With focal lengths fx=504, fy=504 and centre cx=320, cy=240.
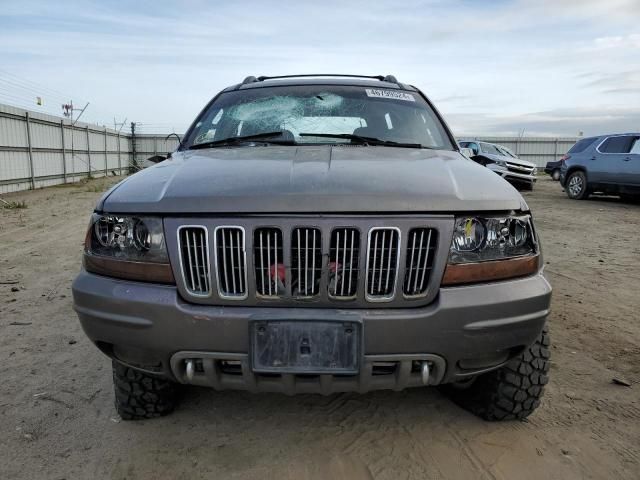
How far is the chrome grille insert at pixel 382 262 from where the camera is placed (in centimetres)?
188

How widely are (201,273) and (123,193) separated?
1.82 feet

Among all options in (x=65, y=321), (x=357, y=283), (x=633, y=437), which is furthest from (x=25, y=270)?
(x=633, y=437)

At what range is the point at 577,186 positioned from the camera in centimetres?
1366

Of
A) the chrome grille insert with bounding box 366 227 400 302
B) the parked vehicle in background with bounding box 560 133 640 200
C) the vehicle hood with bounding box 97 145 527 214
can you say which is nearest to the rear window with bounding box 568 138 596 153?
the parked vehicle in background with bounding box 560 133 640 200

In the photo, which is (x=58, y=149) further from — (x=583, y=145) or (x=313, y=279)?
(x=313, y=279)

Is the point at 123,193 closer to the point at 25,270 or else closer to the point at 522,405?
the point at 522,405

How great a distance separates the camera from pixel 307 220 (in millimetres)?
1867

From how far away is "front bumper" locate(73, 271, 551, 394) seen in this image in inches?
73.4

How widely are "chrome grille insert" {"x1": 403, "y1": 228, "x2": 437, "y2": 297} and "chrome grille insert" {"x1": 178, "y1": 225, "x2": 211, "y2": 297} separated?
2.52 ft

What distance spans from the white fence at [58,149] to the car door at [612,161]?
10.3m

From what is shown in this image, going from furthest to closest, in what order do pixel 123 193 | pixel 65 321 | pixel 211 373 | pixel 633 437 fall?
pixel 65 321, pixel 633 437, pixel 123 193, pixel 211 373

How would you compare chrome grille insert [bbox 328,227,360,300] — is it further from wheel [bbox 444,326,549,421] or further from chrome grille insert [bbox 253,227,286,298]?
wheel [bbox 444,326,549,421]

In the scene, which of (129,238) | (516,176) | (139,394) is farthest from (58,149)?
(129,238)

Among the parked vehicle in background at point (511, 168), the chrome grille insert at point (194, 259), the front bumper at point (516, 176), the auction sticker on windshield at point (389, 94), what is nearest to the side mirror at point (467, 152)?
the auction sticker on windshield at point (389, 94)
